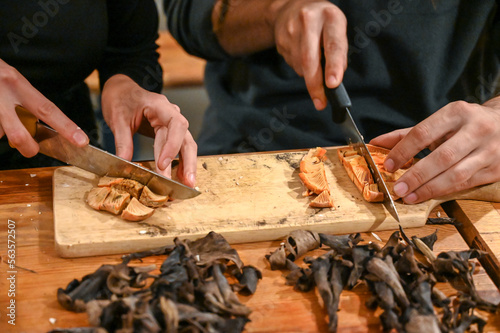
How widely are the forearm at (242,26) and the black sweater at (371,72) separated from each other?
56mm

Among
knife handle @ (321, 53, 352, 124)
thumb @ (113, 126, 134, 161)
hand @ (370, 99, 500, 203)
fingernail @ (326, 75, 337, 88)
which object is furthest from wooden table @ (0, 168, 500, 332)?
fingernail @ (326, 75, 337, 88)

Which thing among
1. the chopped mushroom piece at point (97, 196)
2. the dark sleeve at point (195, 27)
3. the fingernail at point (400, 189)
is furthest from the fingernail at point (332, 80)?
the dark sleeve at point (195, 27)

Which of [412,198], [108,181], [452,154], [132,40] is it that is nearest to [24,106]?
[108,181]

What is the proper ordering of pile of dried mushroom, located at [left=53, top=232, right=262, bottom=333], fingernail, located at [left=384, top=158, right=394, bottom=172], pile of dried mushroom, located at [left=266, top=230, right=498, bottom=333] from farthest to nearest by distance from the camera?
fingernail, located at [left=384, top=158, right=394, bottom=172], pile of dried mushroom, located at [left=266, top=230, right=498, bottom=333], pile of dried mushroom, located at [left=53, top=232, right=262, bottom=333]

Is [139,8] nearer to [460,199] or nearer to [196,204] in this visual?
[196,204]

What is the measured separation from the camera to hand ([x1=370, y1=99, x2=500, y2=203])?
2016mm

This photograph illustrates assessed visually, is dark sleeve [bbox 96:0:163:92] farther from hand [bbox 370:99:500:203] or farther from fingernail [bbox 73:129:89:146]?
hand [bbox 370:99:500:203]

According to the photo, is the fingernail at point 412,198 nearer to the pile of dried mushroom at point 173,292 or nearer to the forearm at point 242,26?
the pile of dried mushroom at point 173,292

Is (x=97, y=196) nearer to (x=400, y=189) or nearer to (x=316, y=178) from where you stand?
(x=316, y=178)

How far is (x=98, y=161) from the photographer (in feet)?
6.52

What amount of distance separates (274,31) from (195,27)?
0.62m

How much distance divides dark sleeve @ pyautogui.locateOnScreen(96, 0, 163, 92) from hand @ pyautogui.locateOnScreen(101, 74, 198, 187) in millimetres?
384

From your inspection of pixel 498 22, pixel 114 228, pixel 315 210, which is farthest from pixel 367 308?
pixel 498 22

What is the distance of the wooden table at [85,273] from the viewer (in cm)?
158
